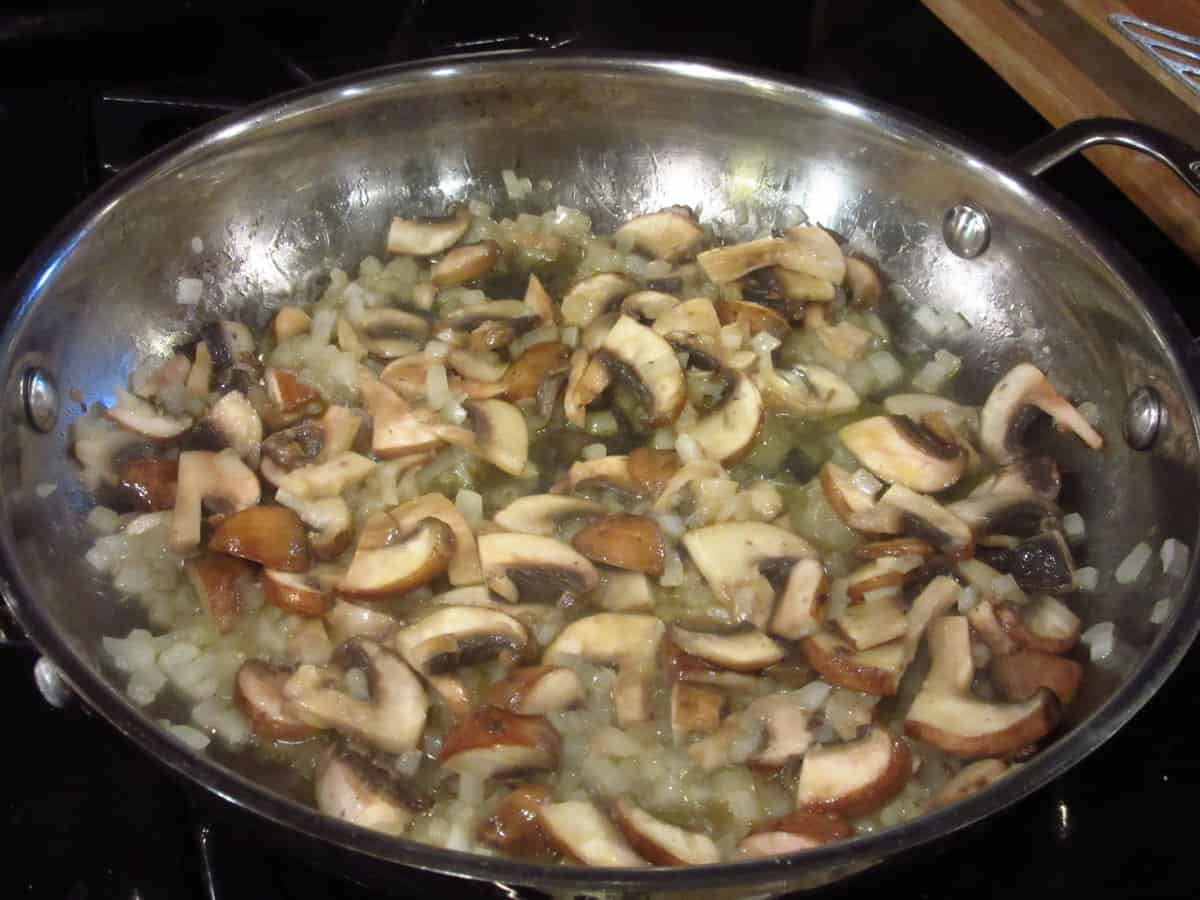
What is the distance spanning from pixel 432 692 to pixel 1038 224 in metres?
1.22

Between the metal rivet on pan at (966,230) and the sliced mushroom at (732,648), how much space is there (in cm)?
89

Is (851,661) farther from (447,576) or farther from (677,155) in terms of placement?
(677,155)

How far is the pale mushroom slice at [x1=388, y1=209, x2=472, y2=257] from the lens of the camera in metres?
2.12

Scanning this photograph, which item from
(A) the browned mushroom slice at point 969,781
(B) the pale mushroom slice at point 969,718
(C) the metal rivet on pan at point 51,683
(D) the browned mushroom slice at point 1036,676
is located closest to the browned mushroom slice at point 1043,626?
(D) the browned mushroom slice at point 1036,676

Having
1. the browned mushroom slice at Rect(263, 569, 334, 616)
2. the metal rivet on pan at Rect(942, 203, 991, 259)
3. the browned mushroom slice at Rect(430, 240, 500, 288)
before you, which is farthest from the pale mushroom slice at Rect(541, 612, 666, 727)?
the metal rivet on pan at Rect(942, 203, 991, 259)

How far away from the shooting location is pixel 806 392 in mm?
1912

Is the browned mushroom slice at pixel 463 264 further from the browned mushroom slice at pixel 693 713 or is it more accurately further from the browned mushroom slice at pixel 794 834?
the browned mushroom slice at pixel 794 834

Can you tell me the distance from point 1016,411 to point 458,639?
3.19ft

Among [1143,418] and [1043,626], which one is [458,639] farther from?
[1143,418]

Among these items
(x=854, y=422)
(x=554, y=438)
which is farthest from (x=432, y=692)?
(x=854, y=422)

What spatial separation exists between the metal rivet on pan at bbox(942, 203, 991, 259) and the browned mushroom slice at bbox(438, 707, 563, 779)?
1.17 meters

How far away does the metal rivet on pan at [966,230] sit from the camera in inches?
78.6

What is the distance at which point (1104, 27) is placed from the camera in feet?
7.76

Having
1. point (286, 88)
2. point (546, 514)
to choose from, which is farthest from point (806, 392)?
point (286, 88)
